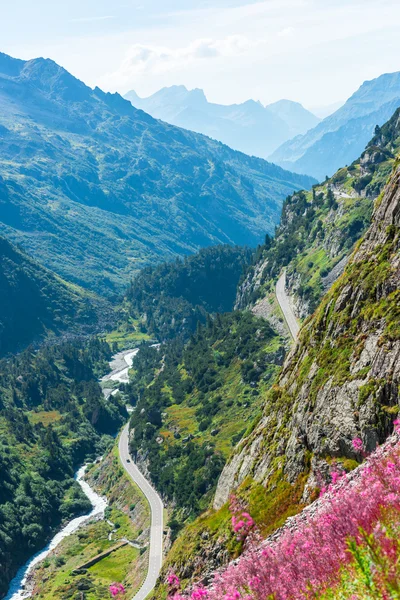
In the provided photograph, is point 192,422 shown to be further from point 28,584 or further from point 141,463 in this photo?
point 28,584

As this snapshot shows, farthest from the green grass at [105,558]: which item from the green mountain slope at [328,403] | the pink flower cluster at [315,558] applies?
the pink flower cluster at [315,558]

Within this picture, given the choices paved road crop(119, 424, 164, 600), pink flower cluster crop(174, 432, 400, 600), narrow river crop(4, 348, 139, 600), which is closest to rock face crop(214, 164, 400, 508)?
pink flower cluster crop(174, 432, 400, 600)

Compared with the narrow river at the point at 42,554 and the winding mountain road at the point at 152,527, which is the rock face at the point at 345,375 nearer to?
the winding mountain road at the point at 152,527

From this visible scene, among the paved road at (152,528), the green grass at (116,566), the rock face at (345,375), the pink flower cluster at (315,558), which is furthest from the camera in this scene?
the green grass at (116,566)

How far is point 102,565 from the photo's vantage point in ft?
473

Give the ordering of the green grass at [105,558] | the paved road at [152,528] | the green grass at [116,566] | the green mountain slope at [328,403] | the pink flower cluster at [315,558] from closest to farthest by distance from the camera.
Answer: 1. the pink flower cluster at [315,558]
2. the green mountain slope at [328,403]
3. the paved road at [152,528]
4. the green grass at [105,558]
5. the green grass at [116,566]

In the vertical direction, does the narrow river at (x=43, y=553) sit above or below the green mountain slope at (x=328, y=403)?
below

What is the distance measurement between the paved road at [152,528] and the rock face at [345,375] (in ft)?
169

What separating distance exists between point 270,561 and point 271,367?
554 ft

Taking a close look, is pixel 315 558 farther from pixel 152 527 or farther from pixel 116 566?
pixel 152 527

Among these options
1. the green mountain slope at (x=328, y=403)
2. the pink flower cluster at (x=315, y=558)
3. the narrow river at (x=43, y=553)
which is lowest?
the narrow river at (x=43, y=553)

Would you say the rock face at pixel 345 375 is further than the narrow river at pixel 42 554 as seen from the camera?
No

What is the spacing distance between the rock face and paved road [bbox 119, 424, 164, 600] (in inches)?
2031

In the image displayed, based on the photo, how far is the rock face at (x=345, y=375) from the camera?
154ft
